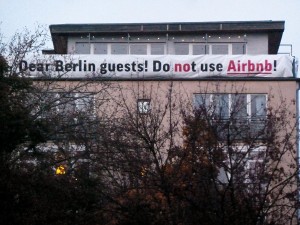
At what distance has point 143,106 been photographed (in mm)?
27406

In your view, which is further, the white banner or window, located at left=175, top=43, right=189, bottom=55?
window, located at left=175, top=43, right=189, bottom=55

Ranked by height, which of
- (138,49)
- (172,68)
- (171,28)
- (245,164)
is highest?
(171,28)

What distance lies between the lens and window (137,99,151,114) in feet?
87.0

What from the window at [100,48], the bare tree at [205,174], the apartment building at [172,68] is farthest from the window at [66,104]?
the window at [100,48]

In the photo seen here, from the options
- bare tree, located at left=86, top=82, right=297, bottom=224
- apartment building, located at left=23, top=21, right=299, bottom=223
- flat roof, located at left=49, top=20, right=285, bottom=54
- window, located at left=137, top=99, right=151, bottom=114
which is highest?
flat roof, located at left=49, top=20, right=285, bottom=54

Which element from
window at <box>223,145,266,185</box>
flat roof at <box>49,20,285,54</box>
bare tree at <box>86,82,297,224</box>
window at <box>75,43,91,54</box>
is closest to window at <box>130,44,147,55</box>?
flat roof at <box>49,20,285,54</box>

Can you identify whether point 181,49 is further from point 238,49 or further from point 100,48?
point 100,48

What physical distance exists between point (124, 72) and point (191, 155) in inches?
597

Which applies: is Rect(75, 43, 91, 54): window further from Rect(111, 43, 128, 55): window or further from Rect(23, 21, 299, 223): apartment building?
Rect(111, 43, 128, 55): window

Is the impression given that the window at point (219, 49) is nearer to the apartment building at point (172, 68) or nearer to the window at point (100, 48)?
the apartment building at point (172, 68)

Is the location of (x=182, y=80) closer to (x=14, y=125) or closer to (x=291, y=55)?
(x=291, y=55)

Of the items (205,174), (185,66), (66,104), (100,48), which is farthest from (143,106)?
(100,48)

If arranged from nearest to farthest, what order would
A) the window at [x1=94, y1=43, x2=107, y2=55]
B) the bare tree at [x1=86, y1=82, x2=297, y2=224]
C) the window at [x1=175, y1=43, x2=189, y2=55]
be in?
the bare tree at [x1=86, y1=82, x2=297, y2=224]
the window at [x1=94, y1=43, x2=107, y2=55]
the window at [x1=175, y1=43, x2=189, y2=55]

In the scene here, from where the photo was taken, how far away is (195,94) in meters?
33.8
